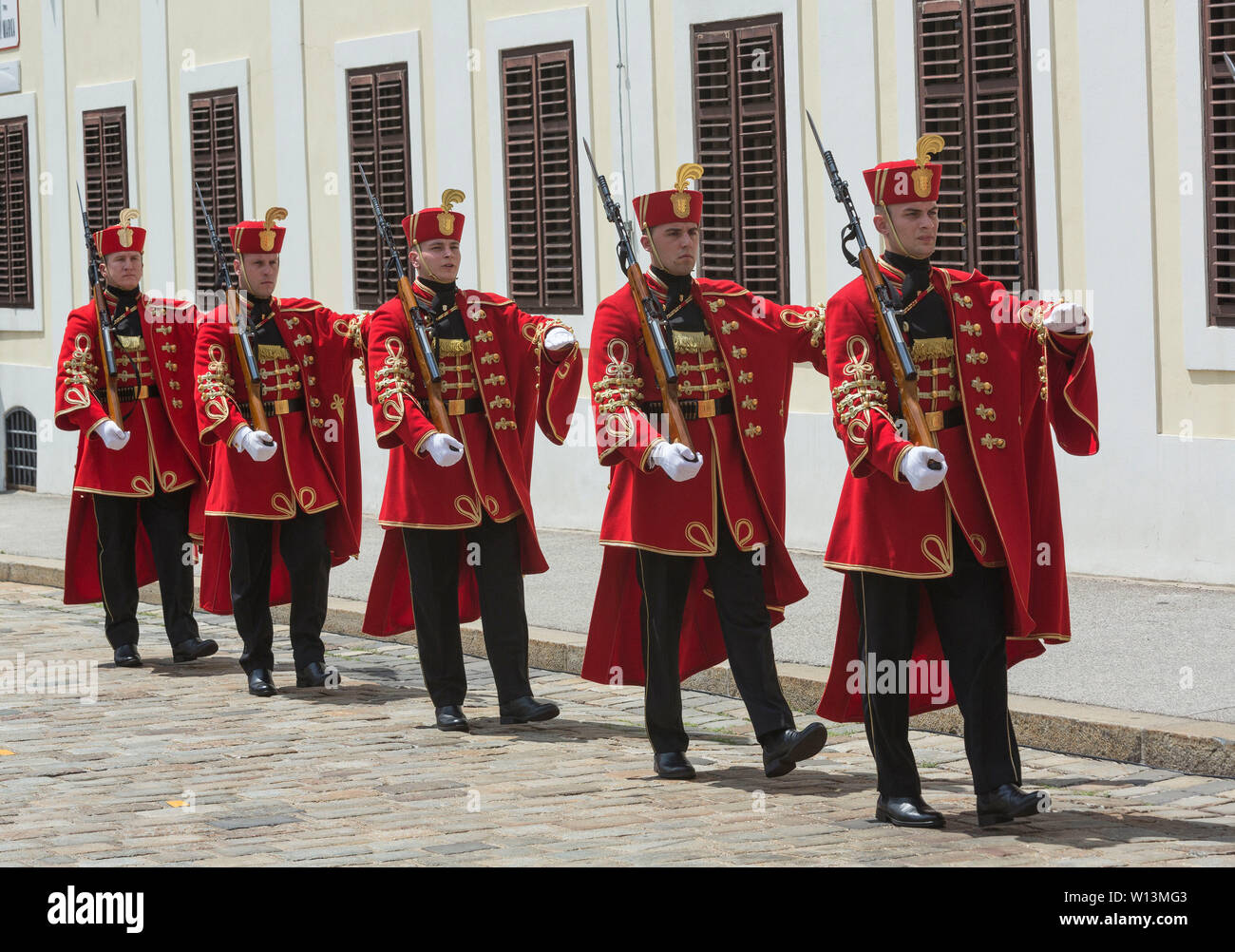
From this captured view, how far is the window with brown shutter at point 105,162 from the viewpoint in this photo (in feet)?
62.3

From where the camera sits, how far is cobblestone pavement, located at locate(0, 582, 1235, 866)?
20.8 ft

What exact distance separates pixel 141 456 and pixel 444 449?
2845 mm

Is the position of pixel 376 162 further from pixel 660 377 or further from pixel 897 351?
pixel 897 351

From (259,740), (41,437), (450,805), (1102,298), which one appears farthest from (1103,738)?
(41,437)

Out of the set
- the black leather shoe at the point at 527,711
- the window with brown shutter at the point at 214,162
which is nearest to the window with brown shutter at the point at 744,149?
the black leather shoe at the point at 527,711

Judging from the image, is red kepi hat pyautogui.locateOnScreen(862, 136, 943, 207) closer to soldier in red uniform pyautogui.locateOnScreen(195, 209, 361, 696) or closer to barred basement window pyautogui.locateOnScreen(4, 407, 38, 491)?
soldier in red uniform pyautogui.locateOnScreen(195, 209, 361, 696)

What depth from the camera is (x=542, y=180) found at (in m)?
14.6

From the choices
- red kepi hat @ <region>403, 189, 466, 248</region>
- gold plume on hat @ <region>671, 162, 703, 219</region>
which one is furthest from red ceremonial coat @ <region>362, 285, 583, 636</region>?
gold plume on hat @ <region>671, 162, 703, 219</region>

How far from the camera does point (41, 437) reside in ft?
64.4

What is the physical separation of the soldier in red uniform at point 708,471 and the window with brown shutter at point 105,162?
12.1 m

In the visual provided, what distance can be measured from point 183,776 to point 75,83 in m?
12.9

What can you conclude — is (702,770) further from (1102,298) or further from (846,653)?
(1102,298)

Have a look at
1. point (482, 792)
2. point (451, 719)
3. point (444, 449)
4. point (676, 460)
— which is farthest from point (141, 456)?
point (676, 460)

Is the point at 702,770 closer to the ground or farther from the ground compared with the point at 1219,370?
closer to the ground
